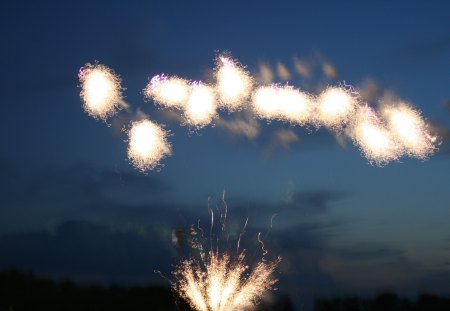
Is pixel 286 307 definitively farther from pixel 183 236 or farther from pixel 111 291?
pixel 183 236

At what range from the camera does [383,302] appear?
3632 inches

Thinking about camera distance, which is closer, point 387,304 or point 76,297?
point 76,297

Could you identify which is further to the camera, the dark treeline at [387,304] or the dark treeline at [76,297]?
the dark treeline at [387,304]

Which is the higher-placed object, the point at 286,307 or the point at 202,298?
the point at 286,307

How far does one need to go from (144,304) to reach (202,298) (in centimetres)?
2705

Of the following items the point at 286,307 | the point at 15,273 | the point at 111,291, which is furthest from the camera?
the point at 286,307

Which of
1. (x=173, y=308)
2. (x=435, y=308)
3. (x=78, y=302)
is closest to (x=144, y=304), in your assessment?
(x=173, y=308)

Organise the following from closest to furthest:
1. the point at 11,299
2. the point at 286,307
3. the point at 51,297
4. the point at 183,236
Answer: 1. the point at 183,236
2. the point at 11,299
3. the point at 51,297
4. the point at 286,307

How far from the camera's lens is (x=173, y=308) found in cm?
5694

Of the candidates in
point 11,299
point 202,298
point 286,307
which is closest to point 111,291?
point 11,299

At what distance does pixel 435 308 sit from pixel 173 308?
147ft

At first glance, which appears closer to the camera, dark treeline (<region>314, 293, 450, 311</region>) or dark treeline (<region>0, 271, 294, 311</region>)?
dark treeline (<region>0, 271, 294, 311</region>)

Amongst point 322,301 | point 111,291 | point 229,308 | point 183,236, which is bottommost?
point 229,308

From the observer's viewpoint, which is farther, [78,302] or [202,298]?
[78,302]
